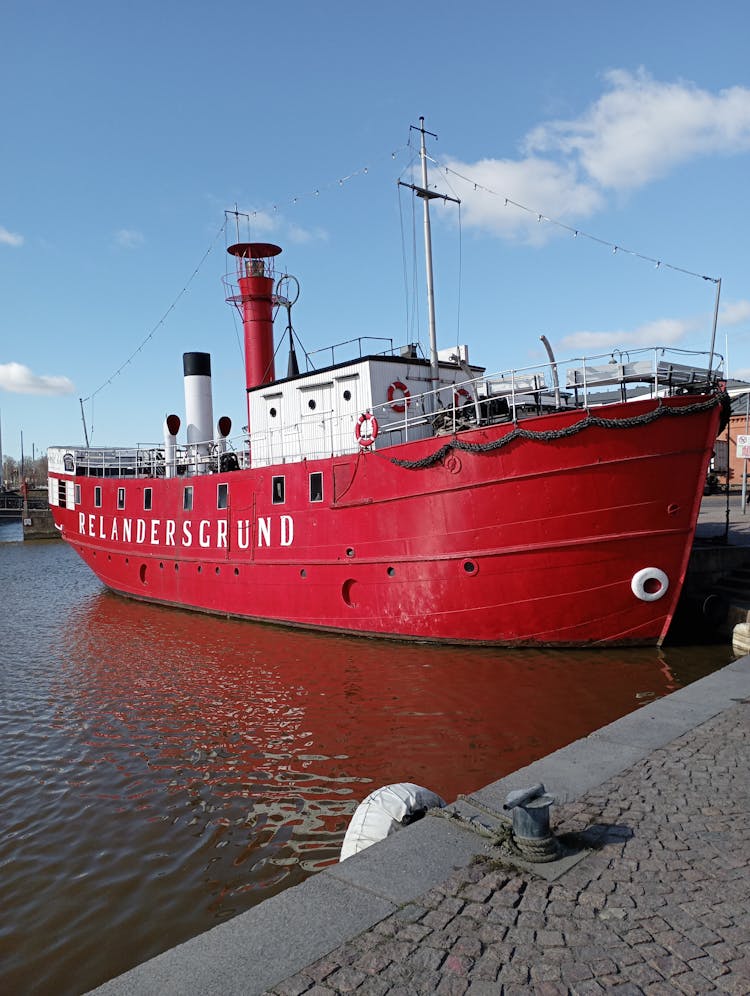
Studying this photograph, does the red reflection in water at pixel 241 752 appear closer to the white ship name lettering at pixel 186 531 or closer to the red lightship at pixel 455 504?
the red lightship at pixel 455 504

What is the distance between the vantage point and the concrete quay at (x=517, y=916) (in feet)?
10.5

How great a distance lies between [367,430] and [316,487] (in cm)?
187

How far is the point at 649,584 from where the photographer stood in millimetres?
11164

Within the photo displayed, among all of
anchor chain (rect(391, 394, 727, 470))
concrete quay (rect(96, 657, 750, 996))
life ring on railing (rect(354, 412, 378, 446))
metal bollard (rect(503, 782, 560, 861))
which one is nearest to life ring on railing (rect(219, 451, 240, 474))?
life ring on railing (rect(354, 412, 378, 446))

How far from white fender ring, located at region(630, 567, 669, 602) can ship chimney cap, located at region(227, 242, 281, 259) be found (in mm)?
14575

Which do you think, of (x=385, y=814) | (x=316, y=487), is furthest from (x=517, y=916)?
(x=316, y=487)

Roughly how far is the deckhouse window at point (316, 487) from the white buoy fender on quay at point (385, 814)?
9.42 metres

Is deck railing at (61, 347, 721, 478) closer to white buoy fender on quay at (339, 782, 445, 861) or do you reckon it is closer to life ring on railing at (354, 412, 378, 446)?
life ring on railing at (354, 412, 378, 446)

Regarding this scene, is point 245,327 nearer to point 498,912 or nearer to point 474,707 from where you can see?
point 474,707

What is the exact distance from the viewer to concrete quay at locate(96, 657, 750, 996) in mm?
3211

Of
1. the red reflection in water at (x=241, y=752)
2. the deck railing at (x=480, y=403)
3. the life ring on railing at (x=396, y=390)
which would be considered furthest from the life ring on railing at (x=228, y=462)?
the red reflection in water at (x=241, y=752)

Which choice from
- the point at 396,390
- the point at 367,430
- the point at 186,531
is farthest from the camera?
the point at 186,531

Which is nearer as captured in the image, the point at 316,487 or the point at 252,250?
the point at 316,487

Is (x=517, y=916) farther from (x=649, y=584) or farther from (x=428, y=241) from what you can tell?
(x=428, y=241)
